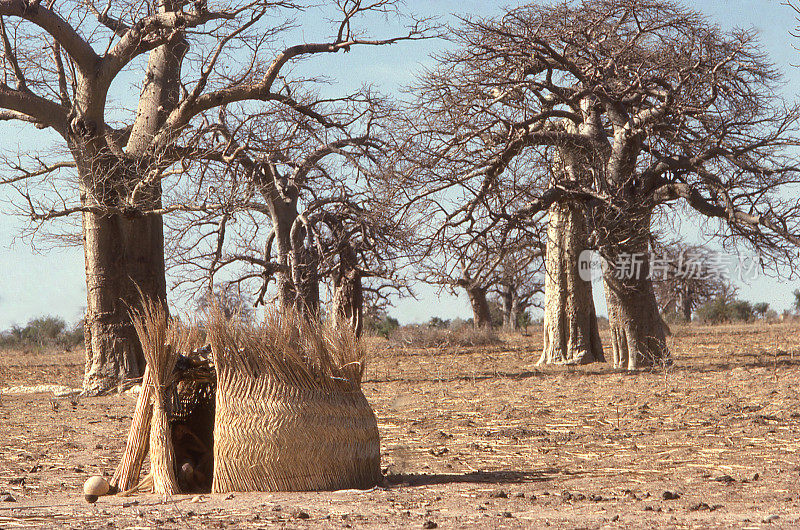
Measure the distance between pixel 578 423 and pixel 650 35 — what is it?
27.4ft

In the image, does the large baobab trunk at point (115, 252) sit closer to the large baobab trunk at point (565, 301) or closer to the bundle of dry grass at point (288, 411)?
the large baobab trunk at point (565, 301)

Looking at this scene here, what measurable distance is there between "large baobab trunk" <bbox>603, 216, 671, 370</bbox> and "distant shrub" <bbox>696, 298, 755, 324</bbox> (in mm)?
23176

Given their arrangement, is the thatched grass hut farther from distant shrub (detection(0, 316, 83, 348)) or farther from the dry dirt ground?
distant shrub (detection(0, 316, 83, 348))

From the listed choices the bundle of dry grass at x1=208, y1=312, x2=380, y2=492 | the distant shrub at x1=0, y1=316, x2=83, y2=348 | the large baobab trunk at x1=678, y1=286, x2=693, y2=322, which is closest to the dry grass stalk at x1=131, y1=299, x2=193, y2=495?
the bundle of dry grass at x1=208, y1=312, x2=380, y2=492

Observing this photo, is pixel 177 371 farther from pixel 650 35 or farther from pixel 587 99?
pixel 650 35

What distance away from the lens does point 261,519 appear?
4.21 meters

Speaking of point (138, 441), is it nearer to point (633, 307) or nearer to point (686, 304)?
point (633, 307)

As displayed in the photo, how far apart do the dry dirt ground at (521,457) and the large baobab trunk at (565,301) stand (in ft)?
5.50

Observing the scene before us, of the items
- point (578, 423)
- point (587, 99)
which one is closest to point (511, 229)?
point (587, 99)

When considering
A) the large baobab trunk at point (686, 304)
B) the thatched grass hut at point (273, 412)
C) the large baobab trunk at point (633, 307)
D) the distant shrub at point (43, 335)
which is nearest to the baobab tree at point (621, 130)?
the large baobab trunk at point (633, 307)

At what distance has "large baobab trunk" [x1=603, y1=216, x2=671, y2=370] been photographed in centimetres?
1260

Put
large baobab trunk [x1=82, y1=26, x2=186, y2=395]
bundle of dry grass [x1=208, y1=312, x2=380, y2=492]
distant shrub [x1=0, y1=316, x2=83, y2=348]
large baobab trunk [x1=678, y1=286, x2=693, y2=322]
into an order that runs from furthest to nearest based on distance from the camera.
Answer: large baobab trunk [x1=678, y1=286, x2=693, y2=322]
distant shrub [x1=0, y1=316, x2=83, y2=348]
large baobab trunk [x1=82, y1=26, x2=186, y2=395]
bundle of dry grass [x1=208, y1=312, x2=380, y2=492]

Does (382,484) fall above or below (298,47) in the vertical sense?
below

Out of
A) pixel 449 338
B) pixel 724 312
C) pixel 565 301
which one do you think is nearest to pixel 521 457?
pixel 565 301
